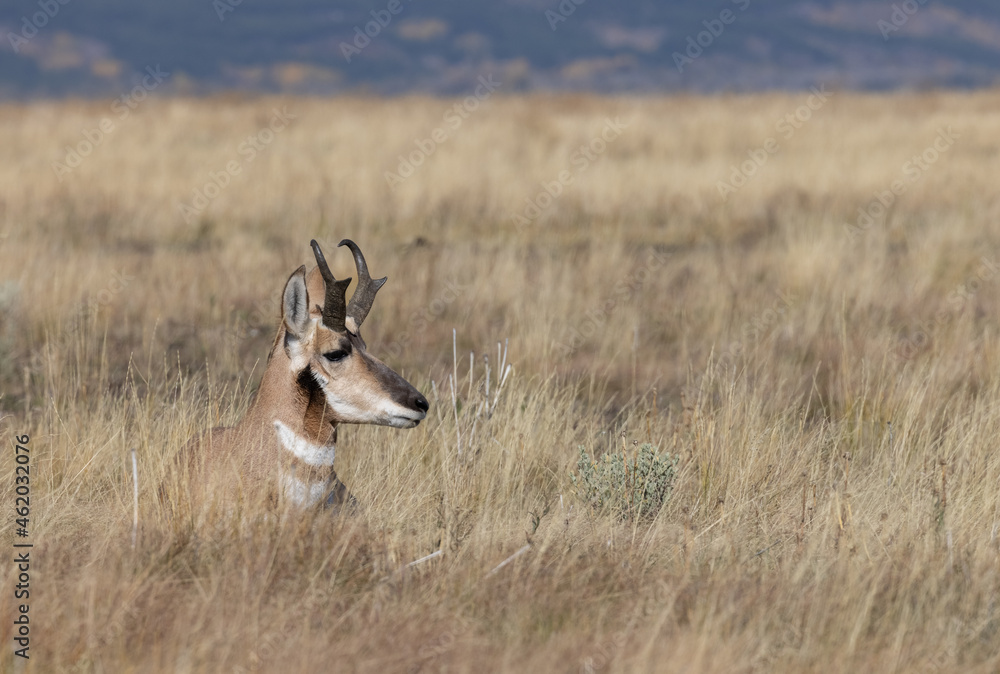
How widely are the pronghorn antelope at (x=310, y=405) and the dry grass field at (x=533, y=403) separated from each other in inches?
9.7

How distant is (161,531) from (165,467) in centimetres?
52

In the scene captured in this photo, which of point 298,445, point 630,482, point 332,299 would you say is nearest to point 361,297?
point 332,299

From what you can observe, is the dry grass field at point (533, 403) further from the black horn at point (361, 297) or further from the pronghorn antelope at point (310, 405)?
the black horn at point (361, 297)

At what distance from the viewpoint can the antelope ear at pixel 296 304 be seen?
4.52 m

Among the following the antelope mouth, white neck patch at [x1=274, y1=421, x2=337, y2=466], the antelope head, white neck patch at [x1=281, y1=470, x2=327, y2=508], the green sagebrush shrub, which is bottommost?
the green sagebrush shrub

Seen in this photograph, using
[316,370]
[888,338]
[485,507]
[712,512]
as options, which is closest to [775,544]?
[712,512]

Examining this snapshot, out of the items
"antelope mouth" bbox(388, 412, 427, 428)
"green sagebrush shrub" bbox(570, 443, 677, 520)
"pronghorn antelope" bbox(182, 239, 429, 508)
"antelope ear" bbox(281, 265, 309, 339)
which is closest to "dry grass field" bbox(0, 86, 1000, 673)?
"green sagebrush shrub" bbox(570, 443, 677, 520)

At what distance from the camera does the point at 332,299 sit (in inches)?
178

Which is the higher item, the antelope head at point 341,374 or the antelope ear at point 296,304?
the antelope ear at point 296,304

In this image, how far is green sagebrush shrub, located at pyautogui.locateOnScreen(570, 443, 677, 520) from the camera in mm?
5336

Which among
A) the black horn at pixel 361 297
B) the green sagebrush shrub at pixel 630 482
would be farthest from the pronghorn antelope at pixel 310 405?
the green sagebrush shrub at pixel 630 482

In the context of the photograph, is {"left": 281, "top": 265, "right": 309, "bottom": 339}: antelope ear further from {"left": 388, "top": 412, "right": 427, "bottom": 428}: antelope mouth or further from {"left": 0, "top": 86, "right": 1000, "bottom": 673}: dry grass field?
{"left": 0, "top": 86, "right": 1000, "bottom": 673}: dry grass field

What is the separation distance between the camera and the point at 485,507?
5.21 metres

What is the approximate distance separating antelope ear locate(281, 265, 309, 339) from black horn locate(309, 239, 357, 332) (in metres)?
0.08
